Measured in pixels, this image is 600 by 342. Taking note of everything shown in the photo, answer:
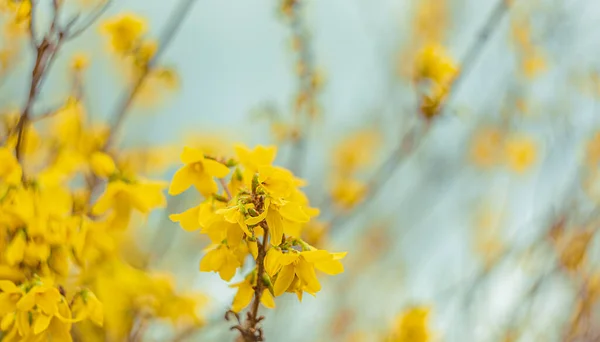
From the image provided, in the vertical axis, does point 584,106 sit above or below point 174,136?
below

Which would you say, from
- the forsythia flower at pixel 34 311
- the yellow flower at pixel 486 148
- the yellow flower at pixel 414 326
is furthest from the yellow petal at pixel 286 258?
the yellow flower at pixel 486 148

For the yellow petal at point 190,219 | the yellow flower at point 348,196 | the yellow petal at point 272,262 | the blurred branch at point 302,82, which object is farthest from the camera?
the yellow flower at point 348,196

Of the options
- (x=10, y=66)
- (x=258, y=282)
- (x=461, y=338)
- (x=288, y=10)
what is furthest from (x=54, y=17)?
(x=461, y=338)

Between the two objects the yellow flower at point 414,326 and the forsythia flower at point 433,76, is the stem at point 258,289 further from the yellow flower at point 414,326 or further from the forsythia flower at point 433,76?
the forsythia flower at point 433,76

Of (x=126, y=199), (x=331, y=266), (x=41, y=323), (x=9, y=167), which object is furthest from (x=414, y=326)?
(x=9, y=167)

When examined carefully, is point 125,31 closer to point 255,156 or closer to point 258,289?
point 255,156

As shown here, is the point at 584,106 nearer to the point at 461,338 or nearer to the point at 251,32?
the point at 461,338
